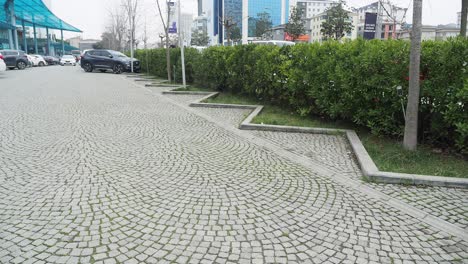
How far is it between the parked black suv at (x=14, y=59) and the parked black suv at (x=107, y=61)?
23.1 ft

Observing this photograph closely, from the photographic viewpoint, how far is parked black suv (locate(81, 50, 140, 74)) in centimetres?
2700

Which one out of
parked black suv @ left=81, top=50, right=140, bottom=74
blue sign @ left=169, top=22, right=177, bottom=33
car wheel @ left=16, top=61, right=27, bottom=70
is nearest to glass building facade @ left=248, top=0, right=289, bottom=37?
car wheel @ left=16, top=61, right=27, bottom=70

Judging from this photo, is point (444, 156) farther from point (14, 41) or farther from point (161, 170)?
point (14, 41)

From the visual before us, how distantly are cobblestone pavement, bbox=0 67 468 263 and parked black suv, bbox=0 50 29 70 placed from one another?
28732 mm

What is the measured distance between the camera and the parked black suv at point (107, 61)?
88.6ft

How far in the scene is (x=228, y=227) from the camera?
3277 mm

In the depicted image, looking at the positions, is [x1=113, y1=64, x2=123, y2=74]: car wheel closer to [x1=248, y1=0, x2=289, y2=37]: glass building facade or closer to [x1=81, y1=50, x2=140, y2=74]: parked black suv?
[x1=81, y1=50, x2=140, y2=74]: parked black suv

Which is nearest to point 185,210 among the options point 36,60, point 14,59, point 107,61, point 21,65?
point 107,61

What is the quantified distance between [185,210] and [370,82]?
4.32 metres

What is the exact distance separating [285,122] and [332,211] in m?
4.41

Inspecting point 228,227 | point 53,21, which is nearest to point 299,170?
point 228,227

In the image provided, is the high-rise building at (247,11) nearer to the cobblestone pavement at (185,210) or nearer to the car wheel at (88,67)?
the car wheel at (88,67)

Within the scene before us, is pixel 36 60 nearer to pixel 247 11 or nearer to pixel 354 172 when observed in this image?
pixel 354 172

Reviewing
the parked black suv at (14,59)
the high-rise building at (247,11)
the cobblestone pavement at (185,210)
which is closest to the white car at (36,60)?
the parked black suv at (14,59)
